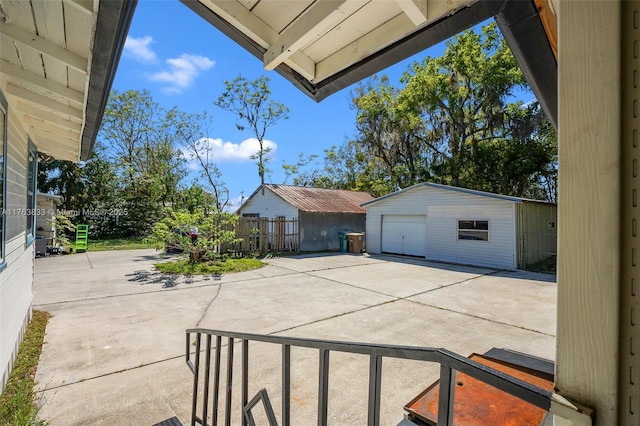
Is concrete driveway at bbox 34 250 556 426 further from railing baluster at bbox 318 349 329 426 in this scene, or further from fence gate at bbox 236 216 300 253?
fence gate at bbox 236 216 300 253

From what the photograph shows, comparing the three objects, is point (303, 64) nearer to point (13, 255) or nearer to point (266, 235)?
point (13, 255)

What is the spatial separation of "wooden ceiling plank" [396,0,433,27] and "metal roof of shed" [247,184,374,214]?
14532 mm

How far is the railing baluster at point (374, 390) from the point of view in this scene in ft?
3.59

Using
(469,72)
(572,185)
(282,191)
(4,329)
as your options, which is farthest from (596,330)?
(469,72)

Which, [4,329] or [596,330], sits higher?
[596,330]

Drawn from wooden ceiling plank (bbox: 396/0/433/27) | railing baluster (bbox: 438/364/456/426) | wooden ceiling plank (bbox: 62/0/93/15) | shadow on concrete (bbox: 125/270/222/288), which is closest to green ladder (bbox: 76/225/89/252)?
shadow on concrete (bbox: 125/270/222/288)

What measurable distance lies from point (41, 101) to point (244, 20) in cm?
314

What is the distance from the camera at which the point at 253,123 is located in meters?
25.0

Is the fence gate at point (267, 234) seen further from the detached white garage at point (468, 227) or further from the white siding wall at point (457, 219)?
the white siding wall at point (457, 219)

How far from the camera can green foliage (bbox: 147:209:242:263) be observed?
10703 millimetres

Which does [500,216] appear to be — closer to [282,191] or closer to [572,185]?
[282,191]

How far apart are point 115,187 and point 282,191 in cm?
1425

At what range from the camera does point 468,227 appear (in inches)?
499

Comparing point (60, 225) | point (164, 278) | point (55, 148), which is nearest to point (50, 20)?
point (55, 148)
